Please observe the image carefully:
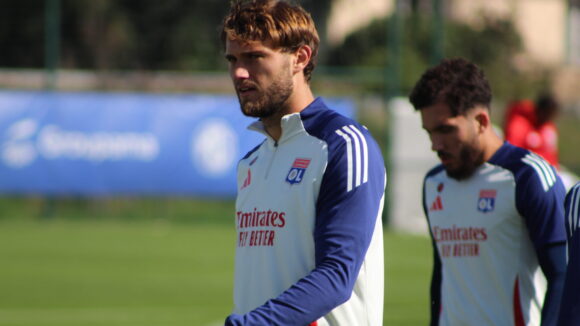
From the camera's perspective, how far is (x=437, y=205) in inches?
194

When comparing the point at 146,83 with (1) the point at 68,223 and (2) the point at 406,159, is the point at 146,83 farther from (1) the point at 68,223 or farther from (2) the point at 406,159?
(2) the point at 406,159

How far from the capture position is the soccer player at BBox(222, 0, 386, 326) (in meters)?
3.28

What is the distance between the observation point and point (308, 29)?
3.61 m

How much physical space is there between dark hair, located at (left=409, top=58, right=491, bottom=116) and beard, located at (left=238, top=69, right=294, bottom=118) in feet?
3.89

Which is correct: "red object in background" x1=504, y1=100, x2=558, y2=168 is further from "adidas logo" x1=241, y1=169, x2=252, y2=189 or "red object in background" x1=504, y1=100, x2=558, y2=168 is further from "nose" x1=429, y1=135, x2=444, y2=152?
"adidas logo" x1=241, y1=169, x2=252, y2=189

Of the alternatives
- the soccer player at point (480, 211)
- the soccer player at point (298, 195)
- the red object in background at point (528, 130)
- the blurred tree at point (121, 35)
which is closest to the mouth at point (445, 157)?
the soccer player at point (480, 211)

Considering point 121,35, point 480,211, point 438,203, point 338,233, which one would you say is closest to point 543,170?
point 480,211

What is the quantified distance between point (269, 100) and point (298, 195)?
343mm

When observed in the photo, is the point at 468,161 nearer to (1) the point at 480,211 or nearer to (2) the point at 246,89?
(1) the point at 480,211

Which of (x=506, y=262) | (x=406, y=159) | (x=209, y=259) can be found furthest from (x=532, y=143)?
(x=506, y=262)

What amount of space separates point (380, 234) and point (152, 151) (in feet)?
54.5

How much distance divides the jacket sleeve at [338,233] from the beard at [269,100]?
0.89 ft

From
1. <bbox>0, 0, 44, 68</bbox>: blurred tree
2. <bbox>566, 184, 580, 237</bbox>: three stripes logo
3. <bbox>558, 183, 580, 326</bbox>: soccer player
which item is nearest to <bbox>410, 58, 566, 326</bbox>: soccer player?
<bbox>566, 184, 580, 237</bbox>: three stripes logo

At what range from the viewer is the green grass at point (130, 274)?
10578 millimetres
